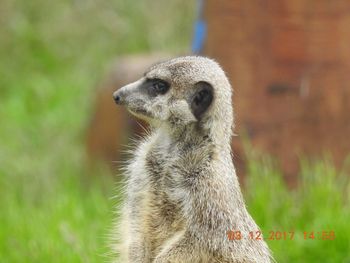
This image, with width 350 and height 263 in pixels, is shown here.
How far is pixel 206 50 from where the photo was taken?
6.40 metres

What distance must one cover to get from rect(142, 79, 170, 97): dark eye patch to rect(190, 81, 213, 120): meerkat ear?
0.12 metres

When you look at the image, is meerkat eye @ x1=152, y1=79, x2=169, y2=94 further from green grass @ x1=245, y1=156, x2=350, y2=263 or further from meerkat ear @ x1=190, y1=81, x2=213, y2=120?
green grass @ x1=245, y1=156, x2=350, y2=263

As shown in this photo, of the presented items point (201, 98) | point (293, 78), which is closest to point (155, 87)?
point (201, 98)

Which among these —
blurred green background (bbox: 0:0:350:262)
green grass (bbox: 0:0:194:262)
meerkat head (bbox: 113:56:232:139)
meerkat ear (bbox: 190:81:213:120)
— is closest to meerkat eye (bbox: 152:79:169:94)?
meerkat head (bbox: 113:56:232:139)

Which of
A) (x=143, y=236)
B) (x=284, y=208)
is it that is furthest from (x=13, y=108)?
(x=143, y=236)

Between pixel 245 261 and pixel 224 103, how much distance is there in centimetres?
59

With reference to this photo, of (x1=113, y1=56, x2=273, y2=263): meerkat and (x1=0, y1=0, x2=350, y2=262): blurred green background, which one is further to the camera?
(x1=0, y1=0, x2=350, y2=262): blurred green background

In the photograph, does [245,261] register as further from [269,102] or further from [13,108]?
[13,108]

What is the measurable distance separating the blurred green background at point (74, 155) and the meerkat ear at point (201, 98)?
31.2 inches

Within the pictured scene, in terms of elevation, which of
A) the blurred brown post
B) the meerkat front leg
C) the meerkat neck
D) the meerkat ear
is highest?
the blurred brown post

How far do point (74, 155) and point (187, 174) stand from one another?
424cm

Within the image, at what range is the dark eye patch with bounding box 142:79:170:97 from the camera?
3.74 metres

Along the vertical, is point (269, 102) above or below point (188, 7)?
below

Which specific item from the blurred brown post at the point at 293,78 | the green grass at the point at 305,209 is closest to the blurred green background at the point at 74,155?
the green grass at the point at 305,209
